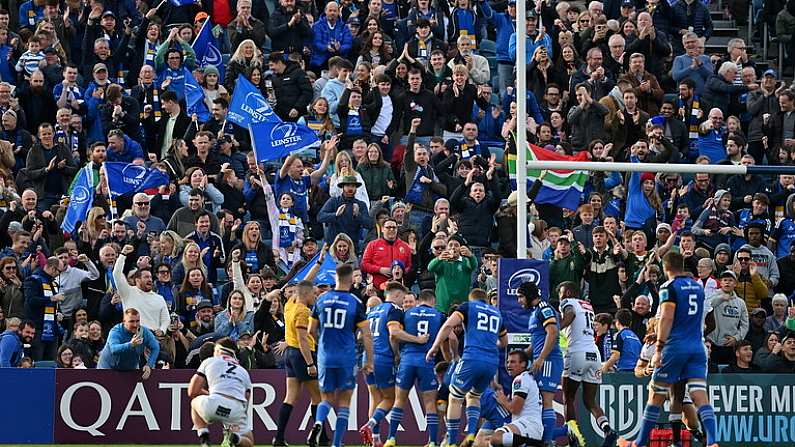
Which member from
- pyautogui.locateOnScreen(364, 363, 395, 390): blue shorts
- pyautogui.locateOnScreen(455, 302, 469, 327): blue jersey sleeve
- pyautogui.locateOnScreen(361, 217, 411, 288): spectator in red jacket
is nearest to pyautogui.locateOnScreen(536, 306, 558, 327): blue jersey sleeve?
pyautogui.locateOnScreen(455, 302, 469, 327): blue jersey sleeve

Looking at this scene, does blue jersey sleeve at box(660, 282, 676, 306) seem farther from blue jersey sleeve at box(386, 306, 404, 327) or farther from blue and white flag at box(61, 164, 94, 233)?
blue and white flag at box(61, 164, 94, 233)

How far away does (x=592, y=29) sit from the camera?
30609 millimetres

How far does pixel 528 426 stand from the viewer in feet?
70.0

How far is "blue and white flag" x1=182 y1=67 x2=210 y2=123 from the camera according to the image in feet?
92.2

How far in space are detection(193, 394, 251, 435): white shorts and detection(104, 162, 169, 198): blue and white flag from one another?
6512 mm

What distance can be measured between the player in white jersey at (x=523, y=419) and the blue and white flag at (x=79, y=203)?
783cm

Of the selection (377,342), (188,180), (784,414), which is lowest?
(784,414)

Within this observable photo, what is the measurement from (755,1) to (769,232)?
737 cm

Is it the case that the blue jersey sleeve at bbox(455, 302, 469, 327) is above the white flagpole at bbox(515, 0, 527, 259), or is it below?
below

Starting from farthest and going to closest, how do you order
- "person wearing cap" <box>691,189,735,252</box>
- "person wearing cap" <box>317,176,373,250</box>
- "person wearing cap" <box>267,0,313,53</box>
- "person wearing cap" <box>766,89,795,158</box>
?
1. "person wearing cap" <box>766,89,795,158</box>
2. "person wearing cap" <box>267,0,313,53</box>
3. "person wearing cap" <box>691,189,735,252</box>
4. "person wearing cap" <box>317,176,373,250</box>

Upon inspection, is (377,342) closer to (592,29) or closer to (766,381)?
(766,381)

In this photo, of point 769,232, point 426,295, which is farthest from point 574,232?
point 426,295

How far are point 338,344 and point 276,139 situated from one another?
23.0ft

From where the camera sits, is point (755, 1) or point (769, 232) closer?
point (769, 232)
